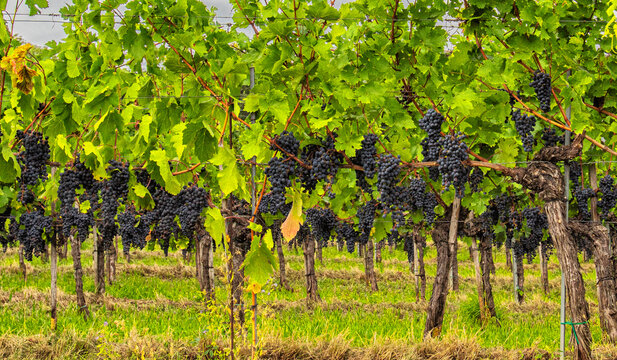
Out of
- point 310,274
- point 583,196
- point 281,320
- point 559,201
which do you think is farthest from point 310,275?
point 559,201

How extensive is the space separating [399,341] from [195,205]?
3.22 m

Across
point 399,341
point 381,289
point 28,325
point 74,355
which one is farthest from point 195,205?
point 381,289

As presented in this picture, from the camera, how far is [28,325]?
7.96 metres

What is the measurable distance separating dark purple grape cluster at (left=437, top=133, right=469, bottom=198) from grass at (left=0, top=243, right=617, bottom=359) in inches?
81.8

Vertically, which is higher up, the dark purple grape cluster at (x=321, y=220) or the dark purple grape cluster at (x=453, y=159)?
the dark purple grape cluster at (x=453, y=159)

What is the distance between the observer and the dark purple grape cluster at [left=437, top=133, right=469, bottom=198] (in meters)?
3.99

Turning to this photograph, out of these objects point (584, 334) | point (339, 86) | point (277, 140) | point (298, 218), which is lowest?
point (584, 334)

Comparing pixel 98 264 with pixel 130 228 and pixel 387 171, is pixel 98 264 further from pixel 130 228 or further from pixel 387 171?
pixel 387 171

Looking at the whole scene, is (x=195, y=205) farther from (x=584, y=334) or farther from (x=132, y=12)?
(x=584, y=334)

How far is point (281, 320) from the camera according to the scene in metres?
8.60

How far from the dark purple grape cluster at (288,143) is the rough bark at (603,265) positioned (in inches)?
106

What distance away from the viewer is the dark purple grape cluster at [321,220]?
28.8 ft

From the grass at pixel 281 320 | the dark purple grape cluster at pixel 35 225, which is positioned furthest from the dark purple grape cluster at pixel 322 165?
the dark purple grape cluster at pixel 35 225

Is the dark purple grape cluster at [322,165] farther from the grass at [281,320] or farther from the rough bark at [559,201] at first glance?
the rough bark at [559,201]
